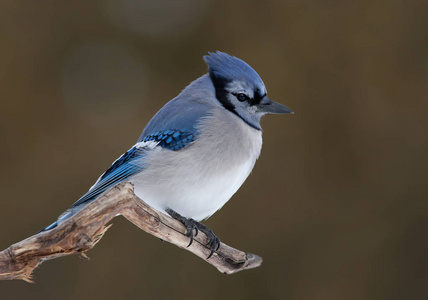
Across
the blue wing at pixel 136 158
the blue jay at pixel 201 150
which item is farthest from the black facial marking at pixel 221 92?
the blue wing at pixel 136 158

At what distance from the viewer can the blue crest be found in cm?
214

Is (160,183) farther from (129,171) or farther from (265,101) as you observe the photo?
(265,101)

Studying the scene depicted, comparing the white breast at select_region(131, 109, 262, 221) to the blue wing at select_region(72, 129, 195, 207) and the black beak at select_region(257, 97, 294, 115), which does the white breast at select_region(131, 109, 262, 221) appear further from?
the black beak at select_region(257, 97, 294, 115)

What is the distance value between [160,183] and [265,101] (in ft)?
1.97

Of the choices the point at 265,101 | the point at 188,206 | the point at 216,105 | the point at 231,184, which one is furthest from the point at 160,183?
the point at 265,101

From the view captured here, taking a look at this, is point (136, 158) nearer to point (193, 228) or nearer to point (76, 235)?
point (193, 228)

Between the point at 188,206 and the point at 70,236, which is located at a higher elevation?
the point at 188,206

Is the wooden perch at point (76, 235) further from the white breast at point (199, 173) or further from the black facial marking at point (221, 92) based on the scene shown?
the black facial marking at point (221, 92)

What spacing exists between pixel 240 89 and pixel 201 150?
34cm

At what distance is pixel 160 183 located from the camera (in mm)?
1986

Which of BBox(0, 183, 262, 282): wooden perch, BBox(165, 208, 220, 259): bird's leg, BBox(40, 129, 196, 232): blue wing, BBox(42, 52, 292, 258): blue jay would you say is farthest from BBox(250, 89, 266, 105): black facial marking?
BBox(0, 183, 262, 282): wooden perch

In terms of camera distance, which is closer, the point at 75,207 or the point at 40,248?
the point at 40,248

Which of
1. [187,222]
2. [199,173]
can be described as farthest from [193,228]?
[199,173]

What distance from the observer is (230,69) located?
2.17 metres
